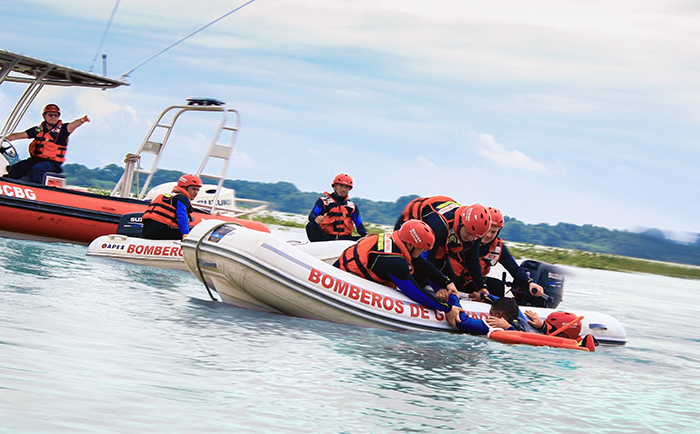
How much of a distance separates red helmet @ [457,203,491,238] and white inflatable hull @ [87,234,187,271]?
12.8 feet

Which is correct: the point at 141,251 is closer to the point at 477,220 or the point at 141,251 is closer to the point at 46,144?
the point at 46,144

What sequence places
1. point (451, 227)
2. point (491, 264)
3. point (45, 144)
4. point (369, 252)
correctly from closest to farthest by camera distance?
point (369, 252) < point (451, 227) < point (491, 264) < point (45, 144)

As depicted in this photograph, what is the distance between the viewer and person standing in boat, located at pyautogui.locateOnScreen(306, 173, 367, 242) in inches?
343

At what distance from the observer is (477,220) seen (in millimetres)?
6234

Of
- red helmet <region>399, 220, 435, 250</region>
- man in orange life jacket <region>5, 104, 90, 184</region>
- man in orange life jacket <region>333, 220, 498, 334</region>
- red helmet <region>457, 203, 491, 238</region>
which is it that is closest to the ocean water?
man in orange life jacket <region>333, 220, 498, 334</region>

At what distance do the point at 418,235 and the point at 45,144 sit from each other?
259 inches

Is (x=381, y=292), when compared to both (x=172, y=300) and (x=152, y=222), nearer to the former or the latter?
(x=172, y=300)

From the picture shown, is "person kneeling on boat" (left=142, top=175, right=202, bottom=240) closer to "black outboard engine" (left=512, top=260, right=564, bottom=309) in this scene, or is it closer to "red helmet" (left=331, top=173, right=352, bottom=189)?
"red helmet" (left=331, top=173, right=352, bottom=189)

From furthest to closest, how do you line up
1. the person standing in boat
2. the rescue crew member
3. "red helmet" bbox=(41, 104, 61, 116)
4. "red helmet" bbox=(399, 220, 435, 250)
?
"red helmet" bbox=(41, 104, 61, 116) → the person standing in boat → the rescue crew member → "red helmet" bbox=(399, 220, 435, 250)

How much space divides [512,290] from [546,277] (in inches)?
20.2

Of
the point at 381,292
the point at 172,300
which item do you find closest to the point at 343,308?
the point at 381,292

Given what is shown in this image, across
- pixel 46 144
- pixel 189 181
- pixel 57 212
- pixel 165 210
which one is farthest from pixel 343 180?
pixel 46 144

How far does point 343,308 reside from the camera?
5.94 meters

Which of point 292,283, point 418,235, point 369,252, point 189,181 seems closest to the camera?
point 418,235
